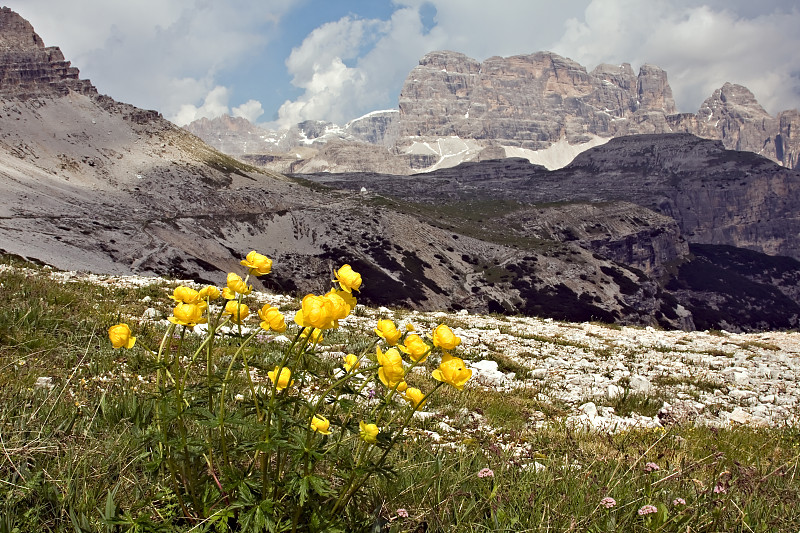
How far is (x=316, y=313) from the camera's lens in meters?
2.12

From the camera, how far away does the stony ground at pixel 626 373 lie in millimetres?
8930

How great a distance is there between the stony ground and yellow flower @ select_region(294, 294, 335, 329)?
4.48m

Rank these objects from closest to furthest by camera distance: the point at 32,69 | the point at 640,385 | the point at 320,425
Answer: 1. the point at 320,425
2. the point at 640,385
3. the point at 32,69

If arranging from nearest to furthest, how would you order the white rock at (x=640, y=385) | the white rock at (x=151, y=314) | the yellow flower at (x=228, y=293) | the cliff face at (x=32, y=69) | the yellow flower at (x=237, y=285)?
the yellow flower at (x=228, y=293) → the yellow flower at (x=237, y=285) → the white rock at (x=640, y=385) → the white rock at (x=151, y=314) → the cliff face at (x=32, y=69)

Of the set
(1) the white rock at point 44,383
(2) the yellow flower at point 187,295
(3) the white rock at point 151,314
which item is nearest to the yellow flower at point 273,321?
(2) the yellow flower at point 187,295

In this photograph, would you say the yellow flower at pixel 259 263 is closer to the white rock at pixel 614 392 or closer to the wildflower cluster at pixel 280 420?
the wildflower cluster at pixel 280 420

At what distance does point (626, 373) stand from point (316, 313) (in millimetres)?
12689

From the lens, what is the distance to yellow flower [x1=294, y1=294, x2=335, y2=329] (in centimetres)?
212

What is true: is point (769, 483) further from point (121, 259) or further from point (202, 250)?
point (202, 250)

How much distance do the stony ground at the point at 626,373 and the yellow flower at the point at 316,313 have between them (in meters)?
4.48

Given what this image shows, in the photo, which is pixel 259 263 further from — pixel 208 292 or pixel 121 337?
pixel 121 337

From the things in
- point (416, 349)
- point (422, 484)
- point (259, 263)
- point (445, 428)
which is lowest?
point (445, 428)

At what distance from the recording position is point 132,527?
2354mm

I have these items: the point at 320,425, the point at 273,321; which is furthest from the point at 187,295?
the point at 320,425
